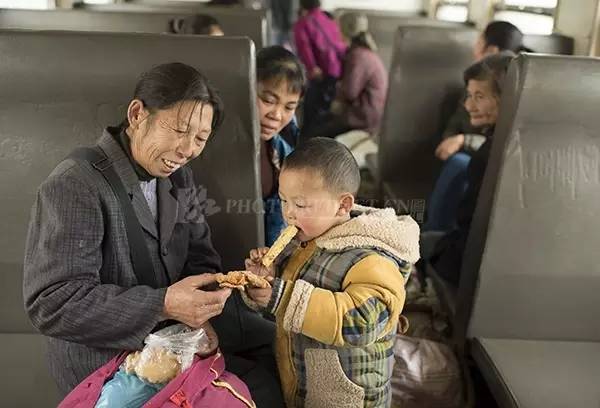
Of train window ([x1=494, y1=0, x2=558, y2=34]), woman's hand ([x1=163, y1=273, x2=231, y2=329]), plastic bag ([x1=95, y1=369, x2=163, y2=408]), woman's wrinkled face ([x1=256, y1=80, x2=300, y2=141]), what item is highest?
train window ([x1=494, y1=0, x2=558, y2=34])

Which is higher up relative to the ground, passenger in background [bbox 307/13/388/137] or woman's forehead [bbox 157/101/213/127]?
woman's forehead [bbox 157/101/213/127]

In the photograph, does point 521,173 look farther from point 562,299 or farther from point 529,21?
point 529,21

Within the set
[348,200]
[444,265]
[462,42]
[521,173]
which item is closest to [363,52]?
[462,42]

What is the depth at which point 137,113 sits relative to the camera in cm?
126

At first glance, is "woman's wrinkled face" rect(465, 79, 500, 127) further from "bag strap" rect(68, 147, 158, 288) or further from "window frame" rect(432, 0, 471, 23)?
"window frame" rect(432, 0, 471, 23)

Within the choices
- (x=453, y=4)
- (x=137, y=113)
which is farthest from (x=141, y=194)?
(x=453, y=4)

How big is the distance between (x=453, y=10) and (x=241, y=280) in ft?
18.4

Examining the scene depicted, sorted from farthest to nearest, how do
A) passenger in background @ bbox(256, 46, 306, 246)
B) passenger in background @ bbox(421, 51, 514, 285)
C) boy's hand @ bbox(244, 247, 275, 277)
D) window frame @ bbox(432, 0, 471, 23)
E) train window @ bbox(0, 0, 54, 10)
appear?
window frame @ bbox(432, 0, 471, 23) < train window @ bbox(0, 0, 54, 10) < passenger in background @ bbox(421, 51, 514, 285) < passenger in background @ bbox(256, 46, 306, 246) < boy's hand @ bbox(244, 247, 275, 277)

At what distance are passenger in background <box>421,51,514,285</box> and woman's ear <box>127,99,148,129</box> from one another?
1.20 m

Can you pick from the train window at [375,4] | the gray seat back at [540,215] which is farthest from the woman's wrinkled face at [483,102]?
the train window at [375,4]

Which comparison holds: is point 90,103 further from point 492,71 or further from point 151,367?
point 492,71

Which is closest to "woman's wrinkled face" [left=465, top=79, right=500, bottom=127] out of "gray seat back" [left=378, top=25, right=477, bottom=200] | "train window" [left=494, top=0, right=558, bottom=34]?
"gray seat back" [left=378, top=25, right=477, bottom=200]

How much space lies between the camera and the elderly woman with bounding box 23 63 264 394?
1204 mm

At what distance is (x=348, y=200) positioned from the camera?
50.5 inches
